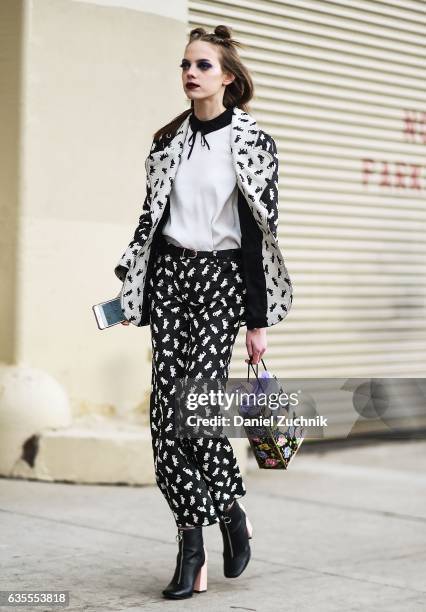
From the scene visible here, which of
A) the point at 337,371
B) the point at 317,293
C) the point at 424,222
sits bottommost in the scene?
the point at 337,371

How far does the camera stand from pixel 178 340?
3924mm

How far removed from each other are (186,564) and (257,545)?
103 centimetres

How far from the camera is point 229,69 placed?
3988 mm

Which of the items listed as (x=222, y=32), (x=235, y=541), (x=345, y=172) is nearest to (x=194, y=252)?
(x=222, y=32)

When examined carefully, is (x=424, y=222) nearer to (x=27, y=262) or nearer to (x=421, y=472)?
(x=421, y=472)

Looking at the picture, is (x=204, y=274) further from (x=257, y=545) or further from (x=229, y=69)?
(x=257, y=545)

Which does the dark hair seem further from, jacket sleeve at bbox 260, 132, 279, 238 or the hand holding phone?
the hand holding phone

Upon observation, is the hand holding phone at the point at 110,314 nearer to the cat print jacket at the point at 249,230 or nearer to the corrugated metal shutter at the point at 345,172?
the cat print jacket at the point at 249,230

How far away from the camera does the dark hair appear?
397 cm

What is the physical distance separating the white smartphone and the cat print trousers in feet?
0.45

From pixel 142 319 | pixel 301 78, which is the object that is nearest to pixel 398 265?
pixel 301 78

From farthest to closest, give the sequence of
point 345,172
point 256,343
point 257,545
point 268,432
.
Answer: point 345,172, point 257,545, point 256,343, point 268,432

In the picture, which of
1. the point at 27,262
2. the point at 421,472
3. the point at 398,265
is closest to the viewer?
the point at 27,262

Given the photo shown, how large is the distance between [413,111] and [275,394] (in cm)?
504
